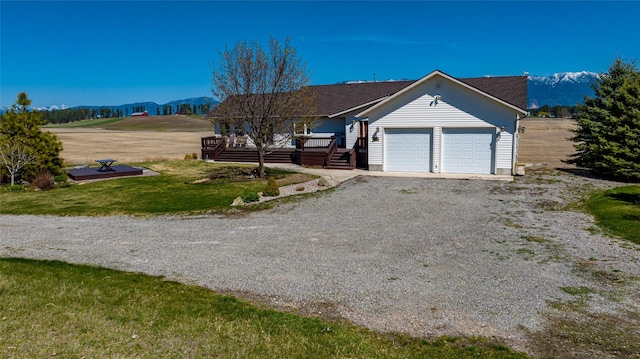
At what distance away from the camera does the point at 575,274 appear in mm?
8062

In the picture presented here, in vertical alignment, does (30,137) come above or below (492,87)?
below

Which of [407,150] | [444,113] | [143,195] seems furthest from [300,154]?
[143,195]

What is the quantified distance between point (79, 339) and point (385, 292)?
14.8 feet

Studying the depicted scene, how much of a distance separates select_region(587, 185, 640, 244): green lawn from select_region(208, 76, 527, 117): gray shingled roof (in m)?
9.10

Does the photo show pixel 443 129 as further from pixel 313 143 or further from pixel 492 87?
pixel 313 143

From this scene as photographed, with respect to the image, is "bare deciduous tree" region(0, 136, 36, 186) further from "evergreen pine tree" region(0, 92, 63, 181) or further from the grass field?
the grass field

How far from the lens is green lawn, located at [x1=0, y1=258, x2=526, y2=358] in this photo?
5.17 meters

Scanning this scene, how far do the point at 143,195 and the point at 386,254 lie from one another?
1249 centimetres

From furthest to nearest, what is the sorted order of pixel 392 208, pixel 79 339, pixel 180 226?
pixel 392 208 < pixel 180 226 < pixel 79 339

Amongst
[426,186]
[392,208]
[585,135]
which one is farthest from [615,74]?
[392,208]

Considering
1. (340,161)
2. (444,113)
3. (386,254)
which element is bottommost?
(386,254)

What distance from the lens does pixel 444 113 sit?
22.1 metres

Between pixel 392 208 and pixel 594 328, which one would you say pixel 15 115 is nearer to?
pixel 392 208

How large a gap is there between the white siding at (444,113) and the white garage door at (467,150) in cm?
33
